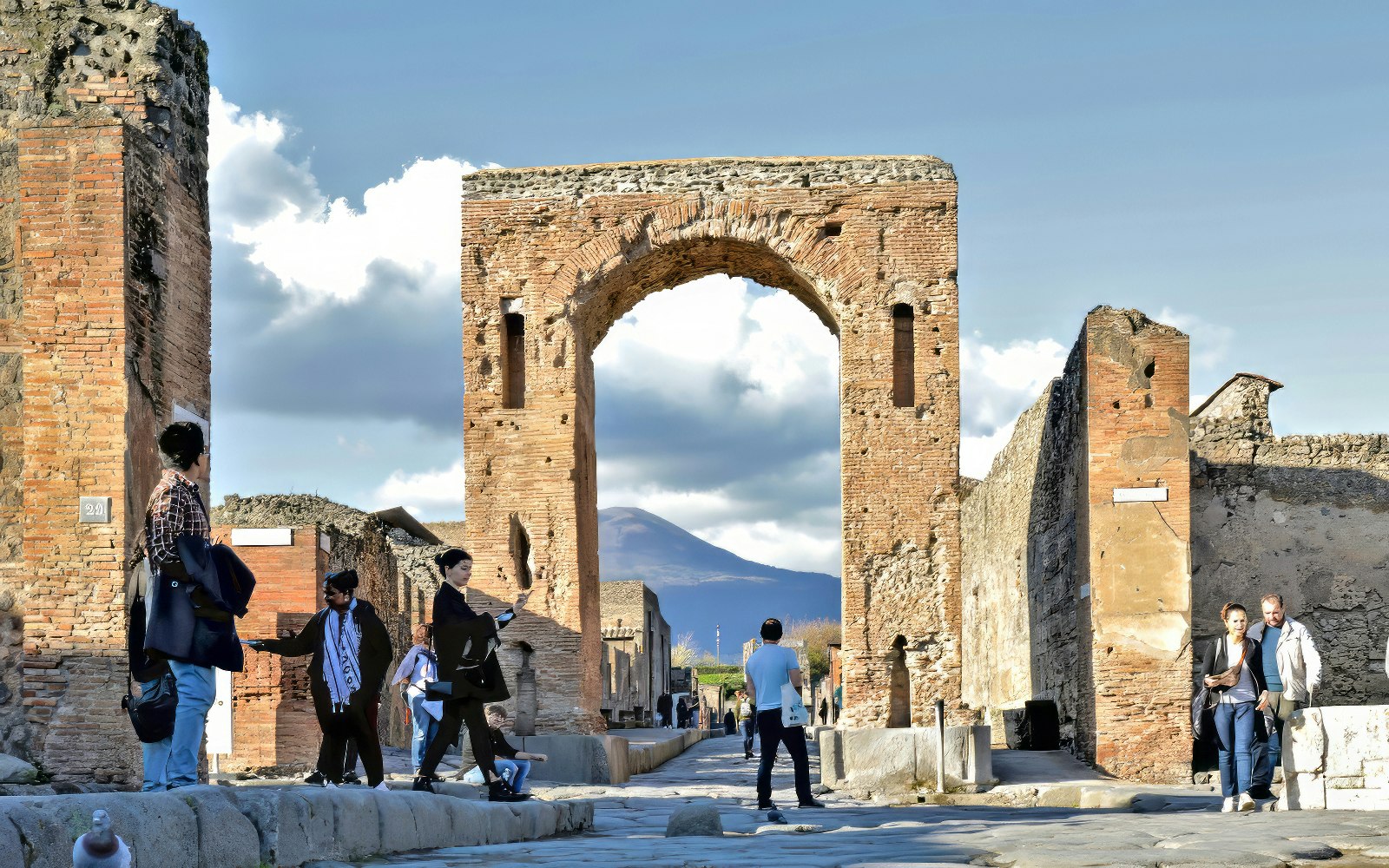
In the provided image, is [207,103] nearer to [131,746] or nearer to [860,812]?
[131,746]

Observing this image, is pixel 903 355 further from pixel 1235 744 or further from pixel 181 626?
pixel 181 626

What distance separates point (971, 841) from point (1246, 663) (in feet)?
11.3

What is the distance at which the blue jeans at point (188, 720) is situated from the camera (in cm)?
587

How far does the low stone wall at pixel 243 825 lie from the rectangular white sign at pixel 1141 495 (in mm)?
9747

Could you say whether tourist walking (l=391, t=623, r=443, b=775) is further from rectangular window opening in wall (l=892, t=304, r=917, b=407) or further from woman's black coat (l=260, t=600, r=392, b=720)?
rectangular window opening in wall (l=892, t=304, r=917, b=407)

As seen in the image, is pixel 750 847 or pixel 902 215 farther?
pixel 902 215

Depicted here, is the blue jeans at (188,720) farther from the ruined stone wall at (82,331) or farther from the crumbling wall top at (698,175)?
the crumbling wall top at (698,175)

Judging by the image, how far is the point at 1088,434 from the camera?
1563 cm

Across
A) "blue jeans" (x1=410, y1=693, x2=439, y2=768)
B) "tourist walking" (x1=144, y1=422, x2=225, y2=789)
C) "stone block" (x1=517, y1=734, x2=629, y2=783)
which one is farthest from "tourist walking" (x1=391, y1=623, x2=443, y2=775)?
"stone block" (x1=517, y1=734, x2=629, y2=783)

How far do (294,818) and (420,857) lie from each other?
1.10 meters

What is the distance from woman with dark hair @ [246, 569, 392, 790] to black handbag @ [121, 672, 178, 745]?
205 cm

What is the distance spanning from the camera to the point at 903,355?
17.5 metres

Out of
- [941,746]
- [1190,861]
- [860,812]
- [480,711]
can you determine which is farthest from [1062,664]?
[1190,861]

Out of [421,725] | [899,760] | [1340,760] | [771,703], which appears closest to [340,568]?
[899,760]
